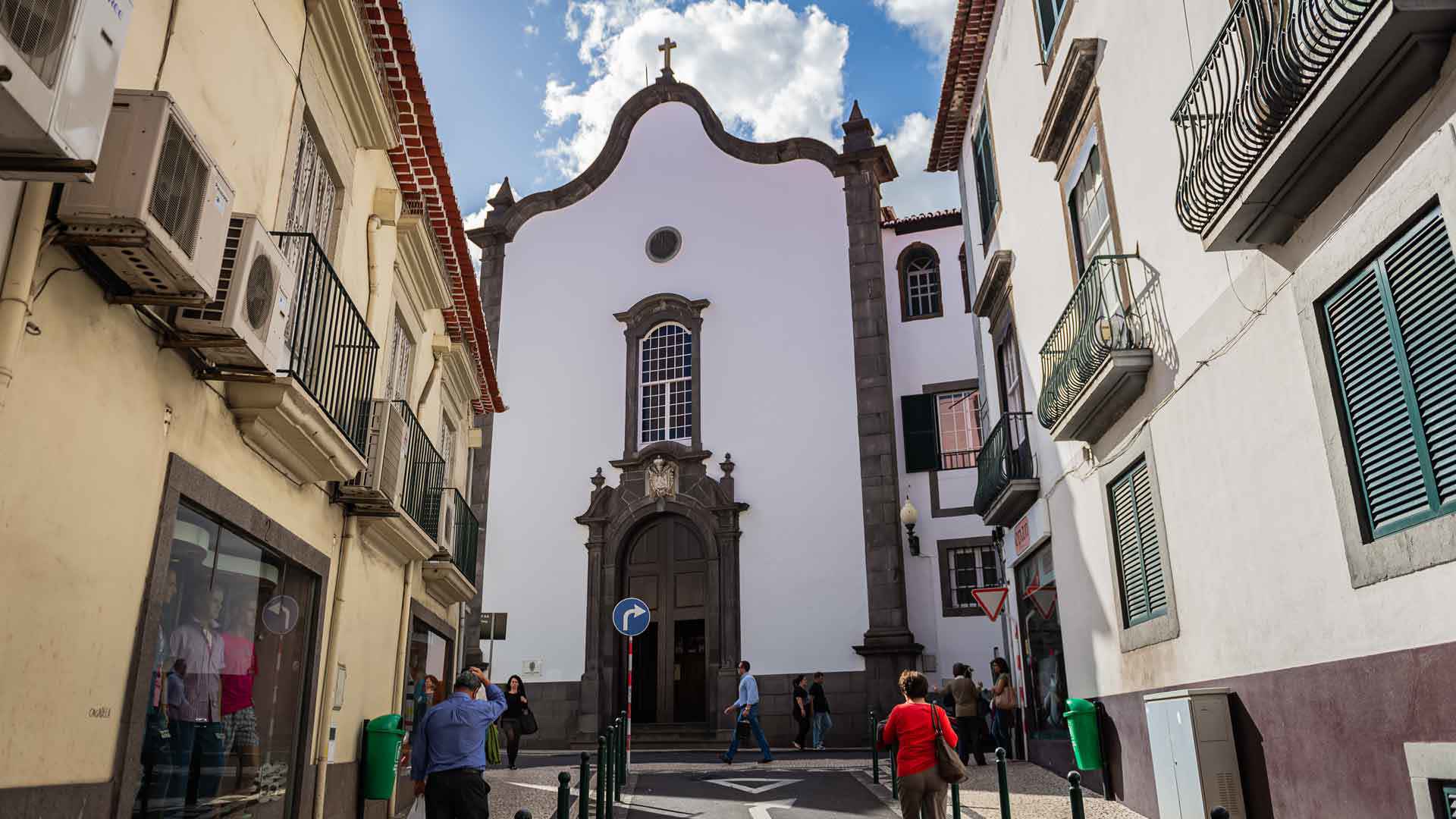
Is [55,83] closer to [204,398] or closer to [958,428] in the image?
[204,398]

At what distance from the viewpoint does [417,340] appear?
1104 cm

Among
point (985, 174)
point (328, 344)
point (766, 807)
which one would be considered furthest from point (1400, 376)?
point (985, 174)

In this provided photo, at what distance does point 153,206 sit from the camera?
424 cm

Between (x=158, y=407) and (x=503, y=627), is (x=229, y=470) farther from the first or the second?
(x=503, y=627)

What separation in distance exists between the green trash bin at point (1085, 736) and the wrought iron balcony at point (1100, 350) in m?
2.40

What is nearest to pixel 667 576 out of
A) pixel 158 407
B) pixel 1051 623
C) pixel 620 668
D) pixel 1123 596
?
pixel 620 668

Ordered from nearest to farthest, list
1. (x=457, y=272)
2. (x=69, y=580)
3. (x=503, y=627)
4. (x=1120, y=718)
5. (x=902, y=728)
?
(x=69, y=580), (x=902, y=728), (x=1120, y=718), (x=457, y=272), (x=503, y=627)

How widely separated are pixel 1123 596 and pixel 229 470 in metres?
6.99

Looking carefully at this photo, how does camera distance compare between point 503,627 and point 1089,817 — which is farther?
point 503,627

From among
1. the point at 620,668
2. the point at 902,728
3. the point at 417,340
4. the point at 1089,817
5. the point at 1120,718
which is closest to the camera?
the point at 902,728

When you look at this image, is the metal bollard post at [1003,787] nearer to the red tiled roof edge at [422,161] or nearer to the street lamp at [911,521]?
the red tiled roof edge at [422,161]

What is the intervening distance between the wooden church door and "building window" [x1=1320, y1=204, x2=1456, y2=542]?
15.9 meters

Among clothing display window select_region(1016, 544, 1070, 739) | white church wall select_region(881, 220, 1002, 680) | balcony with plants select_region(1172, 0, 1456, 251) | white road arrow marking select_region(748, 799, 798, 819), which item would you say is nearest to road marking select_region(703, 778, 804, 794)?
white road arrow marking select_region(748, 799, 798, 819)

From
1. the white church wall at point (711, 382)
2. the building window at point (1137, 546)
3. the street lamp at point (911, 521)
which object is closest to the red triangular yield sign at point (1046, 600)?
the building window at point (1137, 546)
